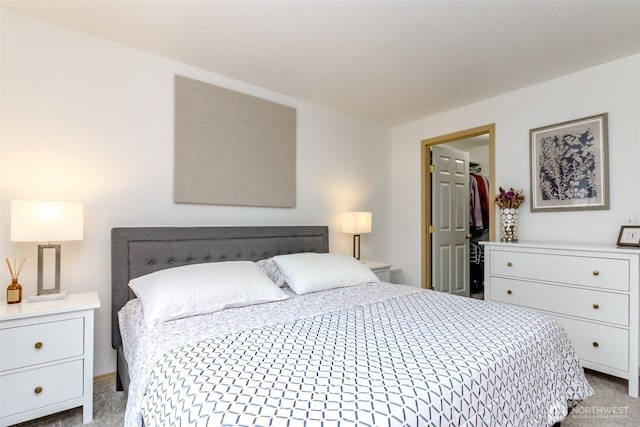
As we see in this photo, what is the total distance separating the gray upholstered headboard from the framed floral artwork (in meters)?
2.22

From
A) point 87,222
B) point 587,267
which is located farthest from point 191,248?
point 587,267

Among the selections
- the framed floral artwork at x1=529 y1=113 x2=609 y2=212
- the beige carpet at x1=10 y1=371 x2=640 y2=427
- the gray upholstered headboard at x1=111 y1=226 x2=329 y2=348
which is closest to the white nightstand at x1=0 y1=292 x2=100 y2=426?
the beige carpet at x1=10 y1=371 x2=640 y2=427

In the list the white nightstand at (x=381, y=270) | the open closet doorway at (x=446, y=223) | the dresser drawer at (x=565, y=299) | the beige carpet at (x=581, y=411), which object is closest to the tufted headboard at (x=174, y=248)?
the beige carpet at (x=581, y=411)

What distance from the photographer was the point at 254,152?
9.36ft

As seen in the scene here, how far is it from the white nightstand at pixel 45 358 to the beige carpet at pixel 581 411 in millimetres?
111

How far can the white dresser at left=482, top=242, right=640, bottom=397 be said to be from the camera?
2.07 metres

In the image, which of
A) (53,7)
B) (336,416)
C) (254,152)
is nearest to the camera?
(336,416)

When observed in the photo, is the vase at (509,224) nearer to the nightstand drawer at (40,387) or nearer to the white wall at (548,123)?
the white wall at (548,123)

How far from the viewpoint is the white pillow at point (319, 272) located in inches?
87.1

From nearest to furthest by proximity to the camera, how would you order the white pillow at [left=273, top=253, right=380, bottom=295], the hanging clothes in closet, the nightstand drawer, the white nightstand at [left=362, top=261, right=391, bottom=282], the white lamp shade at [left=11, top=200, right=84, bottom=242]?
the nightstand drawer < the white lamp shade at [left=11, top=200, right=84, bottom=242] < the white pillow at [left=273, top=253, right=380, bottom=295] < the white nightstand at [left=362, top=261, right=391, bottom=282] < the hanging clothes in closet

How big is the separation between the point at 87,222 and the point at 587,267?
135 inches

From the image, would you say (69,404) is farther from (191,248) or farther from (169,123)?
(169,123)

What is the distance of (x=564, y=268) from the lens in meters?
2.38

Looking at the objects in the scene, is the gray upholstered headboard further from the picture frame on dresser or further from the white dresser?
the picture frame on dresser
